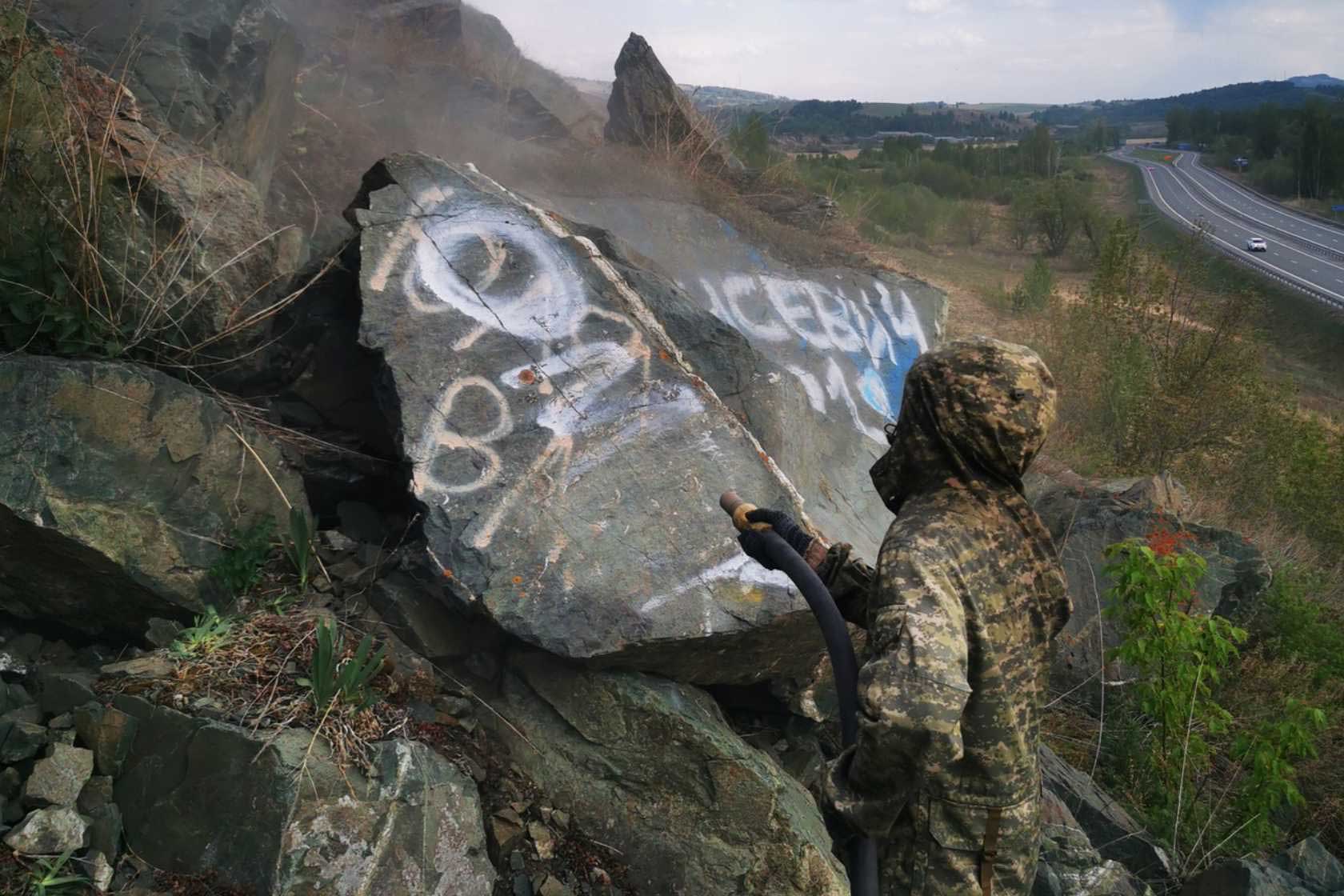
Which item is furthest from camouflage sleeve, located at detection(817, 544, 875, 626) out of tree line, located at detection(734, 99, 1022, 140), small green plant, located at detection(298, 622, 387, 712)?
tree line, located at detection(734, 99, 1022, 140)

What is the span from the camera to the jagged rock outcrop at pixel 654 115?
8.33 metres

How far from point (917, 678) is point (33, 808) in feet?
7.71

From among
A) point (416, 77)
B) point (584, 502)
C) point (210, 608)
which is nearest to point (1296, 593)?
point (584, 502)

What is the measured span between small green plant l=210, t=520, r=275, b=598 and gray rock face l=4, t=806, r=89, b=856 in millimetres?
946

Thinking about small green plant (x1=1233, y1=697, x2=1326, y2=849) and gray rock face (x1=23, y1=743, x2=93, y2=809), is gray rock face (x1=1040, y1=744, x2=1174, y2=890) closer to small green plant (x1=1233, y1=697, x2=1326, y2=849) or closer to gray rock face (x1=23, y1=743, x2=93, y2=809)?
small green plant (x1=1233, y1=697, x2=1326, y2=849)

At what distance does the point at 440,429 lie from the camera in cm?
354

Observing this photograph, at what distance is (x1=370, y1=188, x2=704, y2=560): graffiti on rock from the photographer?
3496 millimetres

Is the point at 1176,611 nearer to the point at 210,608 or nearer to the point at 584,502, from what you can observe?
the point at 584,502

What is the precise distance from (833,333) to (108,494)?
486 cm

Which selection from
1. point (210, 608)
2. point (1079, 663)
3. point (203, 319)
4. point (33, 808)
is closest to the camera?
point (33, 808)

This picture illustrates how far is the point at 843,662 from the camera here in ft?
6.63

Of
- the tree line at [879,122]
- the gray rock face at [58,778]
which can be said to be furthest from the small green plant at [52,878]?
the tree line at [879,122]

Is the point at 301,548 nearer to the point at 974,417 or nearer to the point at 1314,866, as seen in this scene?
the point at 974,417

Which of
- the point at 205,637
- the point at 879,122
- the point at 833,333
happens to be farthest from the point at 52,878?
the point at 879,122
